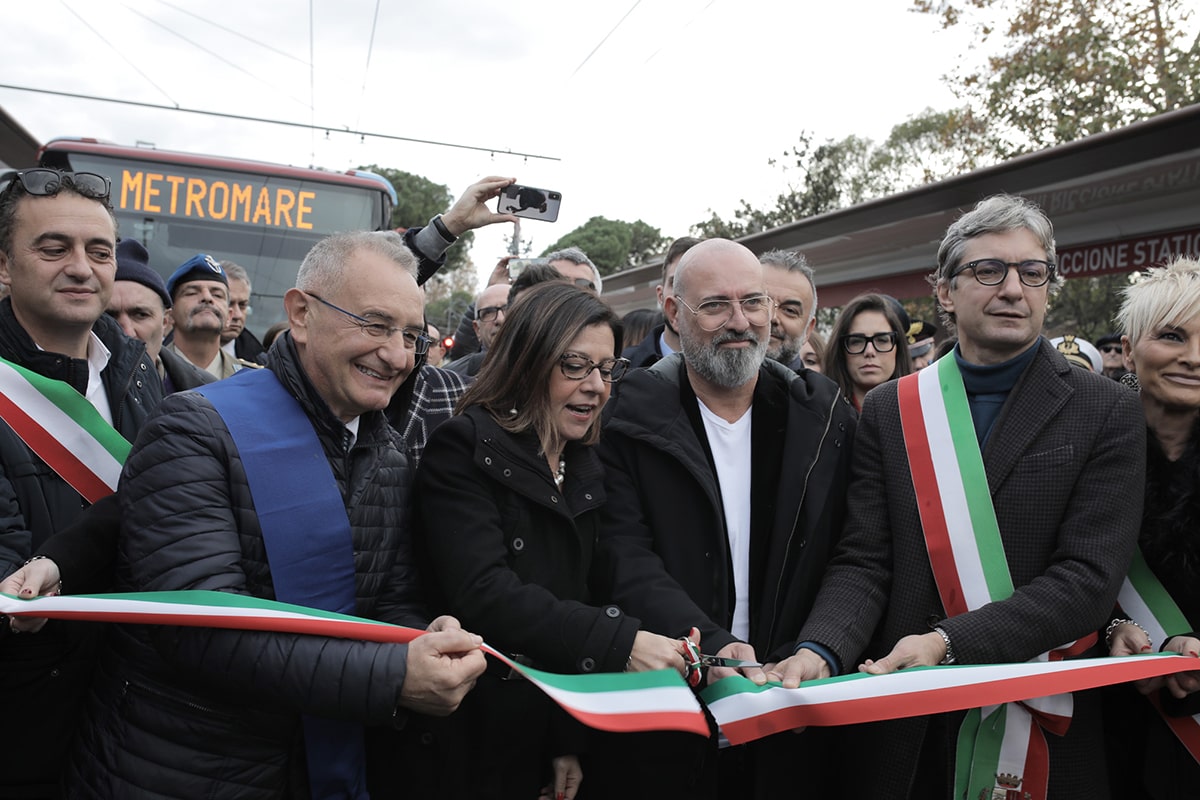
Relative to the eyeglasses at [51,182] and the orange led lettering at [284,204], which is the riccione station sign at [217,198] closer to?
the orange led lettering at [284,204]

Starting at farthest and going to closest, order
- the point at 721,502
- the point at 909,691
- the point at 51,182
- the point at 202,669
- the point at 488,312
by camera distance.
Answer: the point at 488,312 → the point at 721,502 → the point at 51,182 → the point at 909,691 → the point at 202,669

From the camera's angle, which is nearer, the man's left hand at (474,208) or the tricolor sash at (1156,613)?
the tricolor sash at (1156,613)

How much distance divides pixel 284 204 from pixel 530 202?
12.8 feet

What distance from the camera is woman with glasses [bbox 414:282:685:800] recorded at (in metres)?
2.21

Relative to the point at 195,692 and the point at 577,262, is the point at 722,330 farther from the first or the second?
the point at 577,262

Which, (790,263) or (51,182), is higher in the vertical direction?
(790,263)

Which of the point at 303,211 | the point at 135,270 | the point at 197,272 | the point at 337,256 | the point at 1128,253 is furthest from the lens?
the point at 1128,253

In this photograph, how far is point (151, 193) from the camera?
6.99 metres

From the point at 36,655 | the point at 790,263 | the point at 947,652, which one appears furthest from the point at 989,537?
the point at 36,655

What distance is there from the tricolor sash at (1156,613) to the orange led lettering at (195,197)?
6.89m

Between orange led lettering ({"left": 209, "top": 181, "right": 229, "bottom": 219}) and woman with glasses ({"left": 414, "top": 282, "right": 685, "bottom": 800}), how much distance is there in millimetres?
5496

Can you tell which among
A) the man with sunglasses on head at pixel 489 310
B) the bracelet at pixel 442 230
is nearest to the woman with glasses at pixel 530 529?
the bracelet at pixel 442 230

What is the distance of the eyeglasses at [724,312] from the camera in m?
2.82

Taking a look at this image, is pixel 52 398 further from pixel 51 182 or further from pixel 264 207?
pixel 264 207
